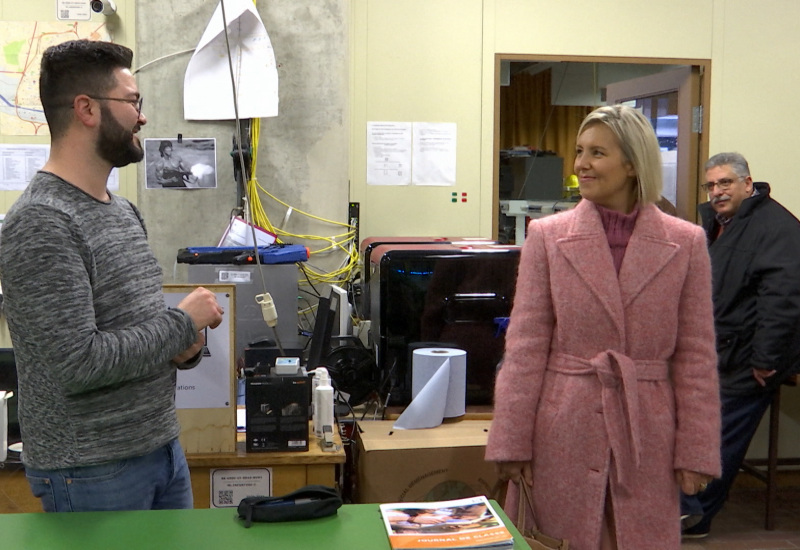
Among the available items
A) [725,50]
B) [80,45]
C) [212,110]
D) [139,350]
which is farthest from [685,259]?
[725,50]

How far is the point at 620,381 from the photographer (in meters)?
1.94

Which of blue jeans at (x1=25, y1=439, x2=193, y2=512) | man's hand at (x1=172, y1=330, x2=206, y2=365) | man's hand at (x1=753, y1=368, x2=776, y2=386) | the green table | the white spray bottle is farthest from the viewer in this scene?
man's hand at (x1=753, y1=368, x2=776, y2=386)

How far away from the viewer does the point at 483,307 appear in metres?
2.80

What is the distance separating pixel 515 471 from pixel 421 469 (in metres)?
0.48

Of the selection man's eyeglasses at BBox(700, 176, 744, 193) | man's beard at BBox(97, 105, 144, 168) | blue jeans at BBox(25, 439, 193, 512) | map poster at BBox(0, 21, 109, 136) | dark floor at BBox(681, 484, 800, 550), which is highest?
map poster at BBox(0, 21, 109, 136)

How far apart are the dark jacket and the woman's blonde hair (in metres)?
1.92

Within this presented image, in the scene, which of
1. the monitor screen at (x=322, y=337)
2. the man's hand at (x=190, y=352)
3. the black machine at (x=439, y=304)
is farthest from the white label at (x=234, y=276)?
the man's hand at (x=190, y=352)

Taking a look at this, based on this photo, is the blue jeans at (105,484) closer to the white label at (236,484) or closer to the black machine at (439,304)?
the white label at (236,484)

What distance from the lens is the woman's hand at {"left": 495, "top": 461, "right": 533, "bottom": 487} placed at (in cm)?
203

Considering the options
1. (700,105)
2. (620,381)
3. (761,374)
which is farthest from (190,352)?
(700,105)

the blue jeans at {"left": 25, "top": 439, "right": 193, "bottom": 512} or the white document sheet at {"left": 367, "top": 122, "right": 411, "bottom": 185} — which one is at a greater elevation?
the white document sheet at {"left": 367, "top": 122, "right": 411, "bottom": 185}

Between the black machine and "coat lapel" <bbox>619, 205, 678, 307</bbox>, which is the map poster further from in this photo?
"coat lapel" <bbox>619, 205, 678, 307</bbox>

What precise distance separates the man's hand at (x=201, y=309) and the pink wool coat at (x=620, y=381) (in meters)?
0.74

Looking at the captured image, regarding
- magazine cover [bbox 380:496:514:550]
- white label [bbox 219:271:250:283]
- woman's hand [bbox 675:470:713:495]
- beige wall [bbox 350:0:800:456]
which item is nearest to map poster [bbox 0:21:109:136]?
beige wall [bbox 350:0:800:456]
